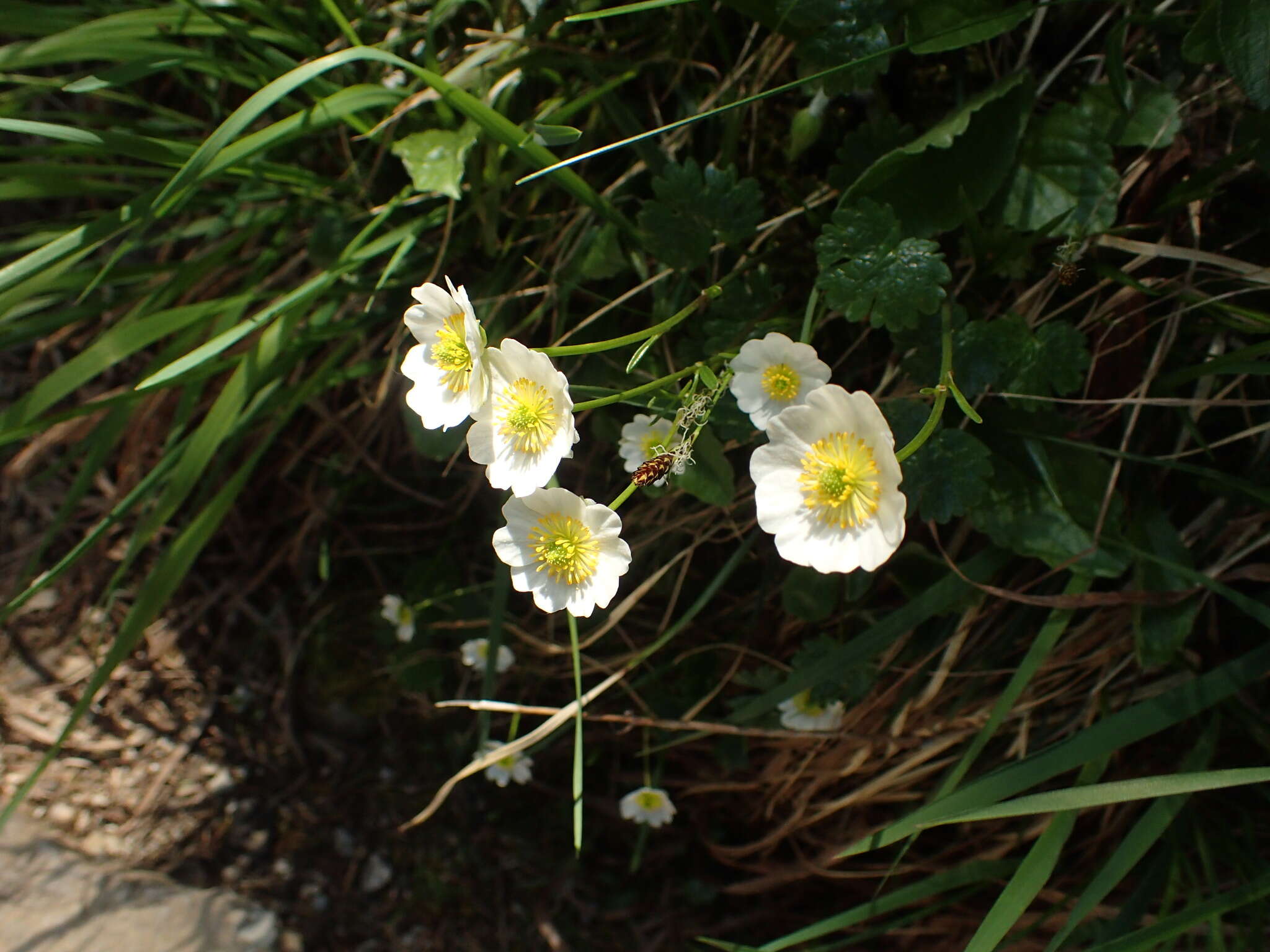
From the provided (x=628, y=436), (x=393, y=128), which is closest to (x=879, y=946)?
(x=628, y=436)

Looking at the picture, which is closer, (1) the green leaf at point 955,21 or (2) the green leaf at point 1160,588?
(1) the green leaf at point 955,21

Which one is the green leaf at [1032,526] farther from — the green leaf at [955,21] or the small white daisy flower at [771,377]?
the green leaf at [955,21]

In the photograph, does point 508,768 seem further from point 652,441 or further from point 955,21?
point 955,21

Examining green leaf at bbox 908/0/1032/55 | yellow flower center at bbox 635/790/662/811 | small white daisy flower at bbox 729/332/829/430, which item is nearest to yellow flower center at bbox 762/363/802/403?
small white daisy flower at bbox 729/332/829/430

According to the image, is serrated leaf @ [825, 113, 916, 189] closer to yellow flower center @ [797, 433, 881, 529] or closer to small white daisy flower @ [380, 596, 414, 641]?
yellow flower center @ [797, 433, 881, 529]

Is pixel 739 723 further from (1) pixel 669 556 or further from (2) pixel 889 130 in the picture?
(2) pixel 889 130

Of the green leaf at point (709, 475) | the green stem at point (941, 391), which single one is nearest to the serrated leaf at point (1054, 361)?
the green stem at point (941, 391)
